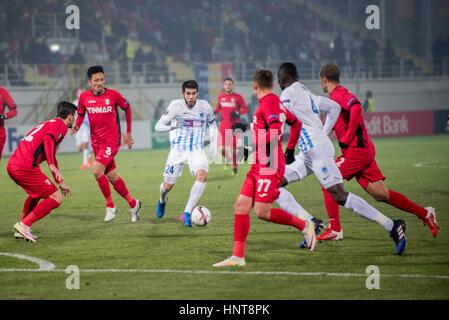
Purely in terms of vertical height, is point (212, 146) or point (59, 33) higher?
point (59, 33)

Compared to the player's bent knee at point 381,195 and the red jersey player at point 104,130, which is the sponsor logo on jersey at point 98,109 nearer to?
the red jersey player at point 104,130

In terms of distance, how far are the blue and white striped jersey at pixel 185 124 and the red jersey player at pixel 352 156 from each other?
3.08 m

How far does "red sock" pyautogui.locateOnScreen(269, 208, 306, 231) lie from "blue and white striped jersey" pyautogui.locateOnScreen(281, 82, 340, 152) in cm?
118

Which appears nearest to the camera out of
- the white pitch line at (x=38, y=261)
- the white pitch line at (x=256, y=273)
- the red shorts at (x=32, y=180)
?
the white pitch line at (x=256, y=273)

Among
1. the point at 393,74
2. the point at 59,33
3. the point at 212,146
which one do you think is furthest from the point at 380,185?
the point at 393,74

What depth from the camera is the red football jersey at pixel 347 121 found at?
429 inches

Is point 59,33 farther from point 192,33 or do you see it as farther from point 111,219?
point 111,219

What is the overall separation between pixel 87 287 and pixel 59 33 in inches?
1218

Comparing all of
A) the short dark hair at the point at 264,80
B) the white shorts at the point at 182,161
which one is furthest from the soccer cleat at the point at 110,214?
the short dark hair at the point at 264,80

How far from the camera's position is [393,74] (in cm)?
4334

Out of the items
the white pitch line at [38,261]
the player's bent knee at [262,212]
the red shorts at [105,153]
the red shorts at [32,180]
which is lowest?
the white pitch line at [38,261]

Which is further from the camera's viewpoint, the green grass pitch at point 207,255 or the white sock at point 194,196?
the white sock at point 194,196

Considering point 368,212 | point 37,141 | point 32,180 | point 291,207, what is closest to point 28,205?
point 32,180

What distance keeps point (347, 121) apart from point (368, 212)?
144 cm
